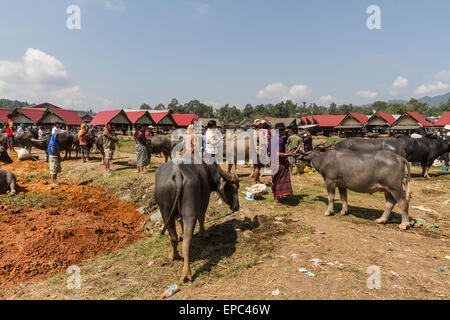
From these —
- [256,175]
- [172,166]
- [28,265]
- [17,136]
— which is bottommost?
[28,265]

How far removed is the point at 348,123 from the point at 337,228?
5050cm

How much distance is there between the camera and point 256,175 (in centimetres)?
779

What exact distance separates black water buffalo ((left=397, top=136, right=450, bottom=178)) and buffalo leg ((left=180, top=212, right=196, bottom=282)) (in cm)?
1237

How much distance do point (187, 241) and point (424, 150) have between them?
13071 millimetres

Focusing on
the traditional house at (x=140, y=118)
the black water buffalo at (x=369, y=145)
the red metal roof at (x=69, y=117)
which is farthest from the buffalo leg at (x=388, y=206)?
the red metal roof at (x=69, y=117)

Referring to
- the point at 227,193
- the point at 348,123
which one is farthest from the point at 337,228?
the point at 348,123

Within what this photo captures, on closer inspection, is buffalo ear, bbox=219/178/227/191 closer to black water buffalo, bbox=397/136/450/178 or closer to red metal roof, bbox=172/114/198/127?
black water buffalo, bbox=397/136/450/178

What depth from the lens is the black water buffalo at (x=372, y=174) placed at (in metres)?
5.41

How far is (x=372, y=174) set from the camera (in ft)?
18.4

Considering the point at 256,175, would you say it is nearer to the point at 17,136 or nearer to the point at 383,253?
the point at 383,253

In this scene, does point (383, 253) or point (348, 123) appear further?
point (348, 123)

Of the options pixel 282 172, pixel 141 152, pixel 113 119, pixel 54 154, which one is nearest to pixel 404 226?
pixel 282 172

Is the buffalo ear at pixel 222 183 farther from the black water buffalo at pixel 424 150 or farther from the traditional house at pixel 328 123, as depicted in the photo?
the traditional house at pixel 328 123

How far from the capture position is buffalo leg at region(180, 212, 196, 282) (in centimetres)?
357
